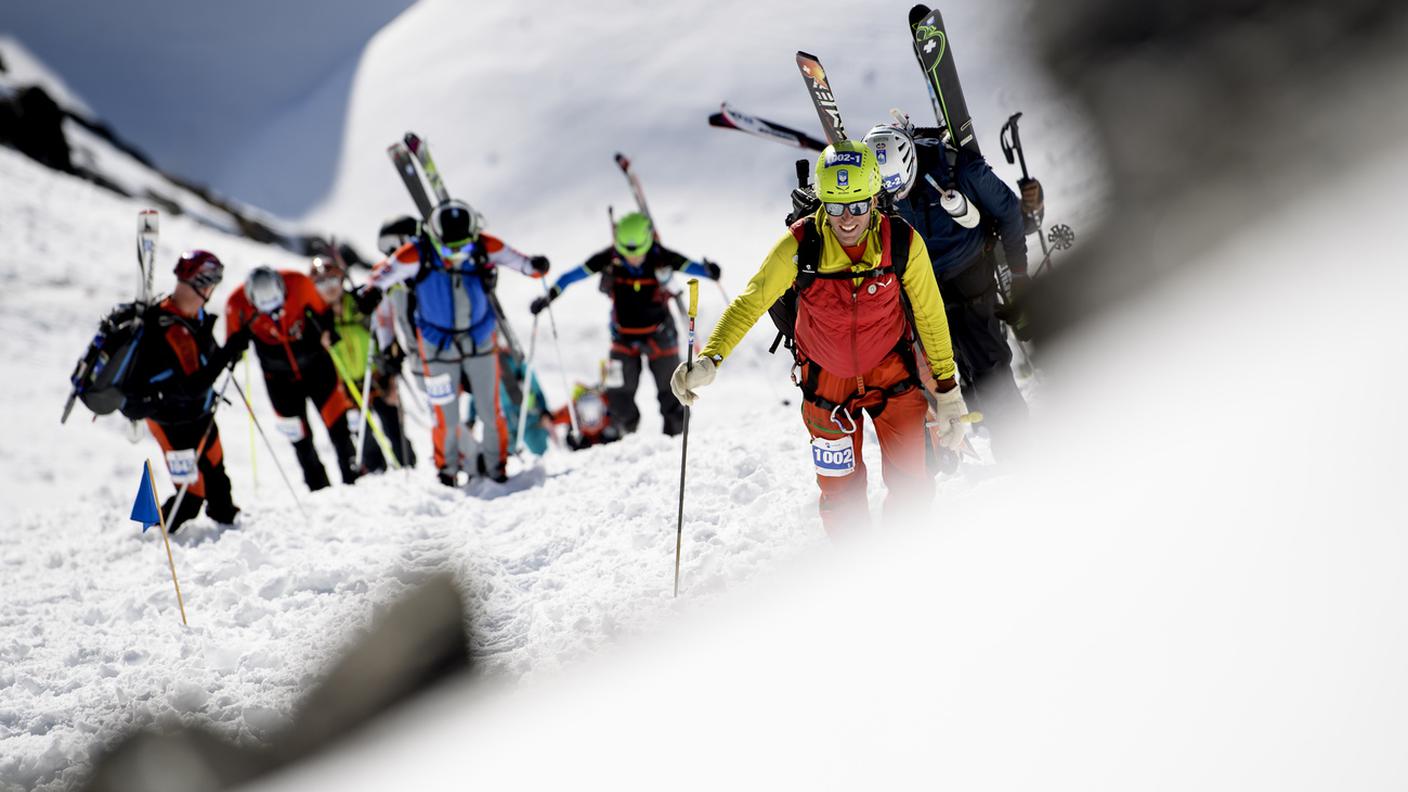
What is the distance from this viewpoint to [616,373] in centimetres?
1123

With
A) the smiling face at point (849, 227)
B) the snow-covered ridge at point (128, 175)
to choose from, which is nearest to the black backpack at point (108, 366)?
the smiling face at point (849, 227)

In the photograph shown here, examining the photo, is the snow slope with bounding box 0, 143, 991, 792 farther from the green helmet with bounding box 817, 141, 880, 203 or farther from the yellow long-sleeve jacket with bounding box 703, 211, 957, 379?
the green helmet with bounding box 817, 141, 880, 203

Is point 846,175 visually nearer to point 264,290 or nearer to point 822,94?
point 822,94

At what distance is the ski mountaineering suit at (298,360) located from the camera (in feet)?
32.4

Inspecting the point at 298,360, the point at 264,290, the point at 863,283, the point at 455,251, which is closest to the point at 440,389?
the point at 455,251

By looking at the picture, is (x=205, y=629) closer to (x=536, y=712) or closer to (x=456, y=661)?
(x=456, y=661)

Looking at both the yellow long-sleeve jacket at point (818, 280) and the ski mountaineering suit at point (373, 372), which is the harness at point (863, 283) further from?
the ski mountaineering suit at point (373, 372)

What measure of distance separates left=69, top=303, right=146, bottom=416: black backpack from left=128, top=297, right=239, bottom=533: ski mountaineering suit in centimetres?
8

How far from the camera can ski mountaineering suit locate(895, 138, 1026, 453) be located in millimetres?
6504

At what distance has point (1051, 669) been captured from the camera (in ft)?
13.3

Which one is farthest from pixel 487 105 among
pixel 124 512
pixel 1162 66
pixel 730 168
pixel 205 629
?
pixel 205 629

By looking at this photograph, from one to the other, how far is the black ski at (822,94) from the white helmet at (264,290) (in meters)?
5.59

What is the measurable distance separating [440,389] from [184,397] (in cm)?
212

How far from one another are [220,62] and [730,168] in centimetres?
4509
